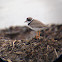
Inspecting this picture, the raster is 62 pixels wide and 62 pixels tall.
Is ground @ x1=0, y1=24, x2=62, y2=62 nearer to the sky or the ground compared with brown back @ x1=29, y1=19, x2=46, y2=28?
nearer to the ground

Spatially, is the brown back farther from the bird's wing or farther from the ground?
the ground

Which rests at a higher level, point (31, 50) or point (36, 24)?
point (36, 24)

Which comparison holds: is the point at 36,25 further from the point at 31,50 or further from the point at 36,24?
the point at 31,50

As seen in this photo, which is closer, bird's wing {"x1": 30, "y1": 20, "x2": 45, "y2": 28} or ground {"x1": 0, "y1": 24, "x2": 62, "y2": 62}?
ground {"x1": 0, "y1": 24, "x2": 62, "y2": 62}

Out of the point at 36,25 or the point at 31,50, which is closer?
the point at 31,50

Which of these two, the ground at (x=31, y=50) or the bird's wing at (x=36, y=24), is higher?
the bird's wing at (x=36, y=24)

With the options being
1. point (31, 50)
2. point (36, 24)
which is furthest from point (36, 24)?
point (31, 50)

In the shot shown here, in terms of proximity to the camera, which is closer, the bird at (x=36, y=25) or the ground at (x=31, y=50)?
the ground at (x=31, y=50)

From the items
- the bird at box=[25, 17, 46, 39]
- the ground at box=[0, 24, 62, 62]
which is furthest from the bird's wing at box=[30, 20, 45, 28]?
the ground at box=[0, 24, 62, 62]

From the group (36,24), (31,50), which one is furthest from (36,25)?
(31,50)

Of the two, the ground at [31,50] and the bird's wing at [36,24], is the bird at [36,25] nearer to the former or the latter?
the bird's wing at [36,24]

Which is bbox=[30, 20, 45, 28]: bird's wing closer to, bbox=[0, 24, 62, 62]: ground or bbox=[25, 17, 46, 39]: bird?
bbox=[25, 17, 46, 39]: bird

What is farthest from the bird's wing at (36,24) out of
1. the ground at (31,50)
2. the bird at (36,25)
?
the ground at (31,50)

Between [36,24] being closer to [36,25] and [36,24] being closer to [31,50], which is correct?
[36,25]
